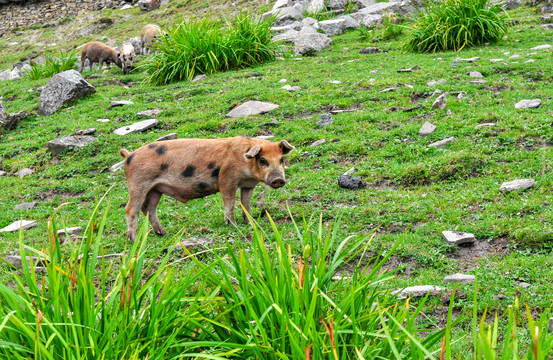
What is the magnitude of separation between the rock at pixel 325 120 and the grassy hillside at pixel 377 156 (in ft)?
0.32

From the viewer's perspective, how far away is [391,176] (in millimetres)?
7508

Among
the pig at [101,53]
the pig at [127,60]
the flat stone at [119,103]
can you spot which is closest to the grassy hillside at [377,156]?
the flat stone at [119,103]

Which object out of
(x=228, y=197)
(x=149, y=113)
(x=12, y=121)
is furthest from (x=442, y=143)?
(x=12, y=121)

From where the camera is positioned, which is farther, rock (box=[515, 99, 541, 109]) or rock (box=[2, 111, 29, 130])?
rock (box=[2, 111, 29, 130])

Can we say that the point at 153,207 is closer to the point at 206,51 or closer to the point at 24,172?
the point at 24,172

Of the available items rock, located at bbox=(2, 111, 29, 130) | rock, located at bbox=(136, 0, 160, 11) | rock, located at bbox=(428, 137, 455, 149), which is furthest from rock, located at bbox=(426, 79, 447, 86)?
rock, located at bbox=(136, 0, 160, 11)

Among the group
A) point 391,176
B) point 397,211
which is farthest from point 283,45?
point 397,211

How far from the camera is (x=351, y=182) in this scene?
24.2 feet

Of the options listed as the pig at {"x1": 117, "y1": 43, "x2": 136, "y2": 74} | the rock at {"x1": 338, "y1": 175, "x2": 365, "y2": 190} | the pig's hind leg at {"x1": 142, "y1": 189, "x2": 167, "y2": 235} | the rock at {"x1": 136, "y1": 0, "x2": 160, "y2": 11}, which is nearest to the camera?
the pig's hind leg at {"x1": 142, "y1": 189, "x2": 167, "y2": 235}

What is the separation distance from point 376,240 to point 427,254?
0.60 meters

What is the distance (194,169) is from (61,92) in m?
8.14

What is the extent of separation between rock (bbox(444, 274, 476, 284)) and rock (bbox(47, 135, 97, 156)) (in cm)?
750

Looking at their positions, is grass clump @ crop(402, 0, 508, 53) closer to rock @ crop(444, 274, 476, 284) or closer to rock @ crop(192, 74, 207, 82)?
rock @ crop(192, 74, 207, 82)

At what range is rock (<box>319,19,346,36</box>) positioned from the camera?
17156 mm
